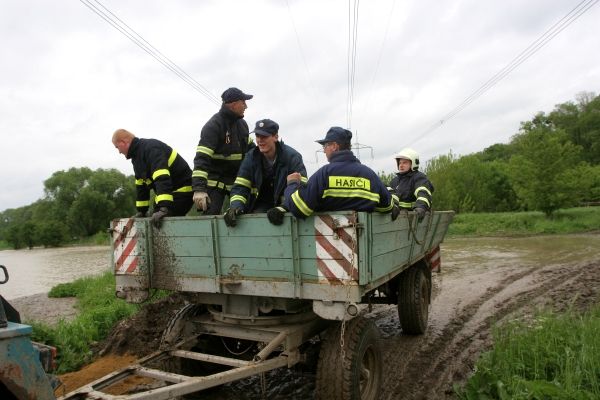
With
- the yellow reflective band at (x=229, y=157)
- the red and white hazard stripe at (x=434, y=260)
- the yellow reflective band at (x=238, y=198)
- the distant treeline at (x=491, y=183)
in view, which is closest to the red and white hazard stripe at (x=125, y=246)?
the yellow reflective band at (x=238, y=198)

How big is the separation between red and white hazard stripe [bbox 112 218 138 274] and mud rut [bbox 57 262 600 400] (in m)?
1.41

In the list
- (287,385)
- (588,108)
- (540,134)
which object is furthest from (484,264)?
A: (588,108)

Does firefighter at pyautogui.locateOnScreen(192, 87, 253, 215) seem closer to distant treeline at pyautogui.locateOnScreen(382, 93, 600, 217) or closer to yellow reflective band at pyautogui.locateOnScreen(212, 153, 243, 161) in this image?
yellow reflective band at pyautogui.locateOnScreen(212, 153, 243, 161)

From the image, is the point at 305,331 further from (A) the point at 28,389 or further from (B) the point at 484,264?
(B) the point at 484,264

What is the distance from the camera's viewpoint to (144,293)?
3773mm

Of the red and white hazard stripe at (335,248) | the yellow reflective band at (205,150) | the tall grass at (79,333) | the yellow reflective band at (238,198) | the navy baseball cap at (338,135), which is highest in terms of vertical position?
the yellow reflective band at (205,150)

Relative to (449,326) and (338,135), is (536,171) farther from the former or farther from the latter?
(338,135)

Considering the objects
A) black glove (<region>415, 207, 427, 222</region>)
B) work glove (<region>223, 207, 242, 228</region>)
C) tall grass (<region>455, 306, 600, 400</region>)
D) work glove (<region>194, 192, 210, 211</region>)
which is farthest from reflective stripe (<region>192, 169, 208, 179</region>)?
tall grass (<region>455, 306, 600, 400</region>)

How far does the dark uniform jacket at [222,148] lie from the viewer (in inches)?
178

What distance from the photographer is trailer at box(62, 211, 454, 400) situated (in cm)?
297

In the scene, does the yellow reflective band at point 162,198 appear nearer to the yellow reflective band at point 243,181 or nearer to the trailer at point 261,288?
→ the trailer at point 261,288

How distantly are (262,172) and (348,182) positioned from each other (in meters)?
1.12

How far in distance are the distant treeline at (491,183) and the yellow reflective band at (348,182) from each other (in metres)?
25.6

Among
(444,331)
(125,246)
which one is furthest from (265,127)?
(444,331)
